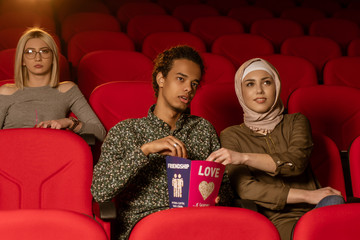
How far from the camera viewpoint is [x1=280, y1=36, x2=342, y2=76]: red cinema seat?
7.69ft

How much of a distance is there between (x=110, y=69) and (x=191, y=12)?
130 centimetres

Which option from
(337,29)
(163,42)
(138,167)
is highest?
(337,29)

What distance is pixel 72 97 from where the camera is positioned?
1.51 m

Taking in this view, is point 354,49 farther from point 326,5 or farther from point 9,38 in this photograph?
point 9,38

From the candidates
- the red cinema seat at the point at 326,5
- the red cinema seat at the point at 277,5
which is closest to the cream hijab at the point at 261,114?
the red cinema seat at the point at 277,5

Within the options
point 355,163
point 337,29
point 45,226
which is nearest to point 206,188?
point 45,226

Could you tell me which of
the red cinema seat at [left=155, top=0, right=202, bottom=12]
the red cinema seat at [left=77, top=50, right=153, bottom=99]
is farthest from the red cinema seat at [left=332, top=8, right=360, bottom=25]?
the red cinema seat at [left=77, top=50, right=153, bottom=99]

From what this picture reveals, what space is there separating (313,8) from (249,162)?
236cm

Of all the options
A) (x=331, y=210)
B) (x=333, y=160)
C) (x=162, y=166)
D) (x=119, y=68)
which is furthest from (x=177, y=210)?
(x=119, y=68)

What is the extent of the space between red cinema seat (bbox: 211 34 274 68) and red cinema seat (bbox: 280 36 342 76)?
4.3 inches

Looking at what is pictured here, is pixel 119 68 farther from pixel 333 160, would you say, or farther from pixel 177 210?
pixel 177 210

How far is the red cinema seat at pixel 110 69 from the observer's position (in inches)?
71.3

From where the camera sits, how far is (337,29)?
2.76m

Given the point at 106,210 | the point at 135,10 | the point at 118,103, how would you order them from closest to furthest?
the point at 106,210
the point at 118,103
the point at 135,10
